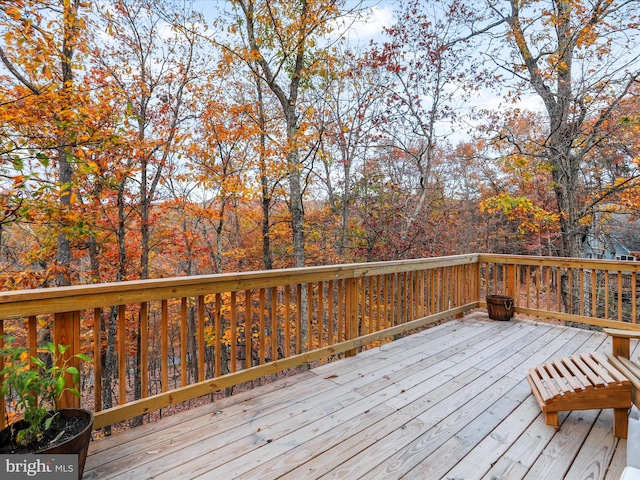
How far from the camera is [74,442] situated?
1.47m

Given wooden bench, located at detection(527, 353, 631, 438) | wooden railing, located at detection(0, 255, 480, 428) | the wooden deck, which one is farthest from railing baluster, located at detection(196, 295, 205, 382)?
wooden bench, located at detection(527, 353, 631, 438)

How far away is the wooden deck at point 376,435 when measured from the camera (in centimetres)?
172

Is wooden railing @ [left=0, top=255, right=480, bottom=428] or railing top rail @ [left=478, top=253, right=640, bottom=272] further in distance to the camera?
railing top rail @ [left=478, top=253, right=640, bottom=272]

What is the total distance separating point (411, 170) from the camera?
343 inches

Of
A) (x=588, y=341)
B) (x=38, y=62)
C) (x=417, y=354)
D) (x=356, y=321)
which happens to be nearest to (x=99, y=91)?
(x=38, y=62)

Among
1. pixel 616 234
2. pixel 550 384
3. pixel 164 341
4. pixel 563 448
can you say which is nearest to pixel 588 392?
pixel 550 384

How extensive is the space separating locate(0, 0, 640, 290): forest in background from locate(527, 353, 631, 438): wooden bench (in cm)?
472

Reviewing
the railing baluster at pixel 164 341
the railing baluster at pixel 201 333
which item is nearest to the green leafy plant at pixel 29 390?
the railing baluster at pixel 164 341

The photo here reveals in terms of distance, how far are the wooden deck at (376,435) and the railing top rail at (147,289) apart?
861mm

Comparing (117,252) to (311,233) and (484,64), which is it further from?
(484,64)

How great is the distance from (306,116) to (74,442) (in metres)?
7.16

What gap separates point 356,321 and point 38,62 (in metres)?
6.06

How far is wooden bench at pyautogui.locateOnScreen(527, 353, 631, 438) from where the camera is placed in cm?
195

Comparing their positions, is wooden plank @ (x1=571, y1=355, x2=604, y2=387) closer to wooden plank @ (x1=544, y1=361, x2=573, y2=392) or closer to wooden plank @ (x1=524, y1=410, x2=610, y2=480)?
wooden plank @ (x1=544, y1=361, x2=573, y2=392)
